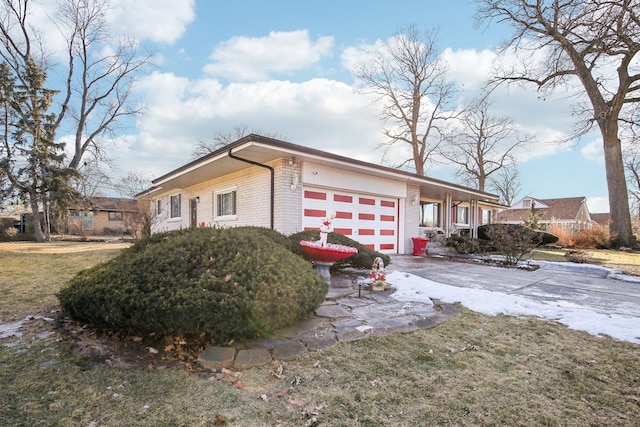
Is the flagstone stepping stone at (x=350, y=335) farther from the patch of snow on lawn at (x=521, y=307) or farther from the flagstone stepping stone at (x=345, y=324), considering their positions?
the patch of snow on lawn at (x=521, y=307)

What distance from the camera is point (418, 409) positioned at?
2051 millimetres

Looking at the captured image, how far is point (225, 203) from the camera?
11234 millimetres

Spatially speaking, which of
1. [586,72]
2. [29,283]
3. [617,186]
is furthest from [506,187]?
[29,283]

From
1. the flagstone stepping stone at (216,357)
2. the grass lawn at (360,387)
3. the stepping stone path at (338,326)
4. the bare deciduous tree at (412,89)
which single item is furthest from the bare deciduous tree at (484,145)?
the flagstone stepping stone at (216,357)

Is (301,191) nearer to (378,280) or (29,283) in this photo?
(378,280)

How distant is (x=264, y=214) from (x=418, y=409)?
23.4 feet

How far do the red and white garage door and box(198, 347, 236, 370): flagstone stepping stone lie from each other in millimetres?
5814

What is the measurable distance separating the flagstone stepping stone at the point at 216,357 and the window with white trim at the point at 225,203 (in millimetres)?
8086

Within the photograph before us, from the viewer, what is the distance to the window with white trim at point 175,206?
50.0 ft

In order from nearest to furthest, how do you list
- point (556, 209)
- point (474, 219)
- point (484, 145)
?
point (474, 219)
point (484, 145)
point (556, 209)

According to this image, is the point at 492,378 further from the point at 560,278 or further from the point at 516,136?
the point at 516,136

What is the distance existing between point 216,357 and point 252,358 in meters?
0.29

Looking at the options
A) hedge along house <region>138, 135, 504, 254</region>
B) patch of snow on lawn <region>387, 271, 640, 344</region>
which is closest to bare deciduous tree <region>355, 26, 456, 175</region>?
hedge along house <region>138, 135, 504, 254</region>

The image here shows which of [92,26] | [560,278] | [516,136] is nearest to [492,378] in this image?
[560,278]
